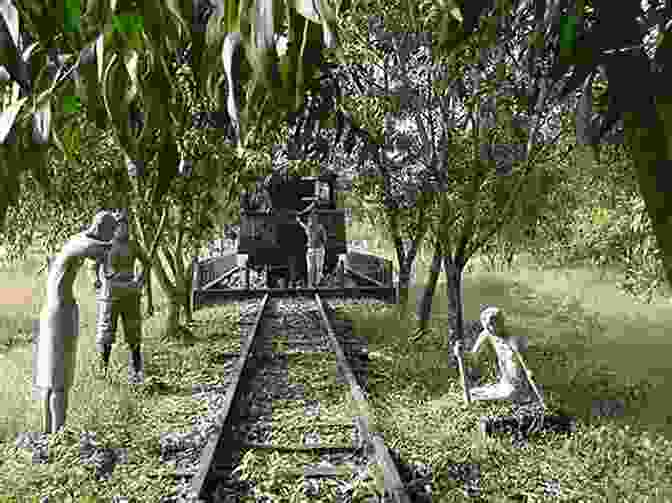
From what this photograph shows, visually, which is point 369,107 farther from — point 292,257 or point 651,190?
point 292,257

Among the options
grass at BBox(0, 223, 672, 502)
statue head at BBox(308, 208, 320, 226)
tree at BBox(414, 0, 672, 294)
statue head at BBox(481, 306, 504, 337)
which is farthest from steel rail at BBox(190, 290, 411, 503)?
statue head at BBox(308, 208, 320, 226)

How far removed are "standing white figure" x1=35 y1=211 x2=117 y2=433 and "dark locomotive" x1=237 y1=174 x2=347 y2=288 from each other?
1413cm

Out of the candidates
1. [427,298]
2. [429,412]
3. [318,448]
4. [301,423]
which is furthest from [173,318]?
[318,448]

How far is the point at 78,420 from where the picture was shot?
6602 millimetres

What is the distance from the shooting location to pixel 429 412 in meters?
7.14

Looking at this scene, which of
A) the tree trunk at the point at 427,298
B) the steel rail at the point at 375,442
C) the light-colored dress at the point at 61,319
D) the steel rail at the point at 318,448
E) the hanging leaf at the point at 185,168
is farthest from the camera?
the tree trunk at the point at 427,298

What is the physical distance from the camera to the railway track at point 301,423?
5.12 metres

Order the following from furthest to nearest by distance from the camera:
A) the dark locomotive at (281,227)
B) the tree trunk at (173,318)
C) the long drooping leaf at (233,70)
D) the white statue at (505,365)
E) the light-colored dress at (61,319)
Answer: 1. the dark locomotive at (281,227)
2. the tree trunk at (173,318)
3. the white statue at (505,365)
4. the light-colored dress at (61,319)
5. the long drooping leaf at (233,70)

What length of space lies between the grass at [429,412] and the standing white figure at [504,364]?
0.64ft

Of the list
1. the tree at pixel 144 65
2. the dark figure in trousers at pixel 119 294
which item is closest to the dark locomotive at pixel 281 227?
the dark figure in trousers at pixel 119 294

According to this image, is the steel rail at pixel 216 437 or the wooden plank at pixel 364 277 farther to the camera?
the wooden plank at pixel 364 277

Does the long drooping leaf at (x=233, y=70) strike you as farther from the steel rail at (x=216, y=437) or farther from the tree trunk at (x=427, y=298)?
the tree trunk at (x=427, y=298)

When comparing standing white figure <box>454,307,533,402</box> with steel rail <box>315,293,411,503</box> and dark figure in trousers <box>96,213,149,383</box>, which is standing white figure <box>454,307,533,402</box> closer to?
steel rail <box>315,293,411,503</box>

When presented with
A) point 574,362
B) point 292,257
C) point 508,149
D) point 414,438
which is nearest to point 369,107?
point 508,149
